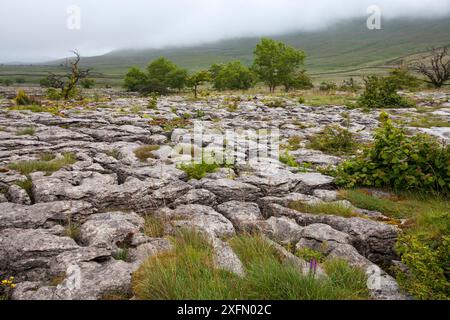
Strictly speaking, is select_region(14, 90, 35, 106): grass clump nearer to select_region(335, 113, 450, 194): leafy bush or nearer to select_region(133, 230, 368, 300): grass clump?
select_region(335, 113, 450, 194): leafy bush

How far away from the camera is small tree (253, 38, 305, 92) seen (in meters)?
49.9

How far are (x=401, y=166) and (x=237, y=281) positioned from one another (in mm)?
4625

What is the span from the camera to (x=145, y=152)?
8672 millimetres

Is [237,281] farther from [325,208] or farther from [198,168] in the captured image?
[198,168]

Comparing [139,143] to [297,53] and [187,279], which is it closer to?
[187,279]

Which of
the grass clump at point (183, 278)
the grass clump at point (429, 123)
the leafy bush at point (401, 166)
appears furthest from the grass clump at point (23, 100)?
the grass clump at point (429, 123)

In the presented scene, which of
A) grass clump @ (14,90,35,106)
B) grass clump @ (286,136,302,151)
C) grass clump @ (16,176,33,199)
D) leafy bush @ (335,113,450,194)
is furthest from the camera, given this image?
grass clump @ (14,90,35,106)

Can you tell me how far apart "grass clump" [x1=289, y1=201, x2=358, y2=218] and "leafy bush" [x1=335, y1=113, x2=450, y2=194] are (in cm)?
130

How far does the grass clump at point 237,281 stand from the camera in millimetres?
3133

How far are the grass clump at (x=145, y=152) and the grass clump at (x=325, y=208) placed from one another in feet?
13.8

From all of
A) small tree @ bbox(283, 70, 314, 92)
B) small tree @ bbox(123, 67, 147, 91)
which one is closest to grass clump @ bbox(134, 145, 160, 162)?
small tree @ bbox(283, 70, 314, 92)

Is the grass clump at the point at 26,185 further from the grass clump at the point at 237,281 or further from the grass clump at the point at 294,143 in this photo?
the grass clump at the point at 294,143

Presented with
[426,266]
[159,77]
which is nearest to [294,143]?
[426,266]

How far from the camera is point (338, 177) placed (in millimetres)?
6918
